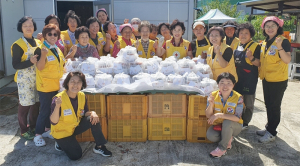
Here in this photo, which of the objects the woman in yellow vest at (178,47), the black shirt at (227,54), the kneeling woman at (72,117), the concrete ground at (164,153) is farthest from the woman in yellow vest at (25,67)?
the black shirt at (227,54)

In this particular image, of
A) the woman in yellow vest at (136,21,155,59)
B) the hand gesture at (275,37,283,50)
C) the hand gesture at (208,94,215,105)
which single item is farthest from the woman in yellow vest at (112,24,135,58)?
the hand gesture at (275,37,283,50)

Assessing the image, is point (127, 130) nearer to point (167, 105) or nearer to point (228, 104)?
point (167, 105)

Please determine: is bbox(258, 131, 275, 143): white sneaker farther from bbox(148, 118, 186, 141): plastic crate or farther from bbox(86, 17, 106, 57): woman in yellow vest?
bbox(86, 17, 106, 57): woman in yellow vest

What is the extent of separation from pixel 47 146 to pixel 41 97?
69cm

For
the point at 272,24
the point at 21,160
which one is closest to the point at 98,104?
the point at 21,160

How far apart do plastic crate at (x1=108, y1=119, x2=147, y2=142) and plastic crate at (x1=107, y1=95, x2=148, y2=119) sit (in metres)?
0.08

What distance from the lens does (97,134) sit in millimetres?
3049

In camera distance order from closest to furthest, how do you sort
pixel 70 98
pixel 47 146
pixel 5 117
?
pixel 70 98 → pixel 47 146 → pixel 5 117

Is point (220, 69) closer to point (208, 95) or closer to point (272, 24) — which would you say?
point (208, 95)

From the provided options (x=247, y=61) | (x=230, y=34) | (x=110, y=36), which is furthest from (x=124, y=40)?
(x=247, y=61)

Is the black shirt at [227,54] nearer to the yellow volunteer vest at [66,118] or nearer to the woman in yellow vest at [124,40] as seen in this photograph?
the woman in yellow vest at [124,40]

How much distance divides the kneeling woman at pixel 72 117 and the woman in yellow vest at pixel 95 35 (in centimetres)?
167

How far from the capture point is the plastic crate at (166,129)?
344 centimetres

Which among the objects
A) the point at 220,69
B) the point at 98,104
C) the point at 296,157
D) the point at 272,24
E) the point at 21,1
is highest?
the point at 21,1
